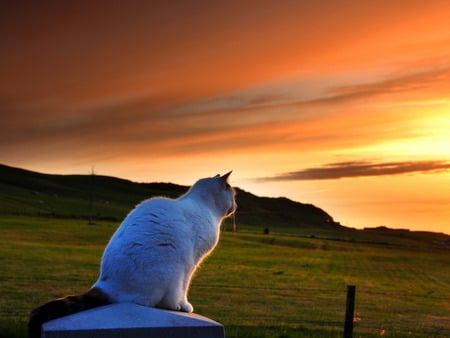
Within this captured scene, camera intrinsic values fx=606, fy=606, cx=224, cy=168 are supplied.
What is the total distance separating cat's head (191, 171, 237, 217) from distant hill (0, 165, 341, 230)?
8591cm

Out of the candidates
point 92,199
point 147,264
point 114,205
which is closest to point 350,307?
point 147,264

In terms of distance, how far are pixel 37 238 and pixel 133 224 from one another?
189ft

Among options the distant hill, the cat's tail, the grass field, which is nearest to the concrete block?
the cat's tail

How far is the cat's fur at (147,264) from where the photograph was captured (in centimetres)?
669

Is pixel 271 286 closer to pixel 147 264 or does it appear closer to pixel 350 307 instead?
pixel 350 307

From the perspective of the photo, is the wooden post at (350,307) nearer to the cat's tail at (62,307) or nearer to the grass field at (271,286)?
the grass field at (271,286)

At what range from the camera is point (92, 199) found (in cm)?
14162

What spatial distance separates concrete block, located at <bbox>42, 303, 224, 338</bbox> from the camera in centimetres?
609

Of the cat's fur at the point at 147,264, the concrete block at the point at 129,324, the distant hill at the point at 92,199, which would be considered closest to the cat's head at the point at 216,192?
the cat's fur at the point at 147,264

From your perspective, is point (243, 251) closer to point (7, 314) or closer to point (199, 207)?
point (7, 314)

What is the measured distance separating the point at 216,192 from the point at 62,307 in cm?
259

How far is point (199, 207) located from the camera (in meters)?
7.79

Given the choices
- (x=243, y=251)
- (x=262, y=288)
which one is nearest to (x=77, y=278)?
(x=262, y=288)

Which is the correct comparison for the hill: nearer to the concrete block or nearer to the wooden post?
the wooden post
